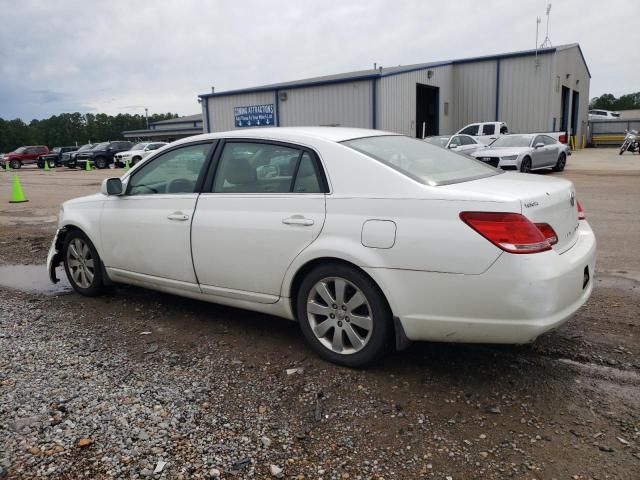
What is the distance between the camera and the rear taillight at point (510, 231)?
9.43 feet

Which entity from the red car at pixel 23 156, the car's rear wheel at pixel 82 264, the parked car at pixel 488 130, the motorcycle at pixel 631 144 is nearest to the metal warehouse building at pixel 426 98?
the parked car at pixel 488 130

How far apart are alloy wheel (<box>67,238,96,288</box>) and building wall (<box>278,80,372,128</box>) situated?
23.2 m

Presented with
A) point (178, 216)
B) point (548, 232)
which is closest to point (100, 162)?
point (178, 216)

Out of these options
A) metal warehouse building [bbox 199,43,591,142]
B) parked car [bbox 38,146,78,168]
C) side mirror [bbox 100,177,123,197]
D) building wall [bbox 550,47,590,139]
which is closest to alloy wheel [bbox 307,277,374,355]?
side mirror [bbox 100,177,123,197]

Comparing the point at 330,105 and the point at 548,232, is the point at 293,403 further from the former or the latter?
the point at 330,105

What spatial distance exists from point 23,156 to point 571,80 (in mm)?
39517

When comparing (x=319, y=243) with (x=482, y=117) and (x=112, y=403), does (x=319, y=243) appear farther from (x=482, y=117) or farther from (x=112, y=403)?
(x=482, y=117)

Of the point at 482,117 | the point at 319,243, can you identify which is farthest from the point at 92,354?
the point at 482,117

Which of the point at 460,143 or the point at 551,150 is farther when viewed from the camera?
the point at 460,143

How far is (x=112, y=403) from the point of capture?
3109mm

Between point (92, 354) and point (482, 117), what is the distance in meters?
32.3

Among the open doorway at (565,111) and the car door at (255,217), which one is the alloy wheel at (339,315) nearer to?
the car door at (255,217)

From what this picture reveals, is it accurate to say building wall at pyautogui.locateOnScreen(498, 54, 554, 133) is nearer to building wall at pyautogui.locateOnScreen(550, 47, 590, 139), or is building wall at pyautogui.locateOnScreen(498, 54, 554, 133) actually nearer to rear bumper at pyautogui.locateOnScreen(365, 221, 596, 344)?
building wall at pyautogui.locateOnScreen(550, 47, 590, 139)

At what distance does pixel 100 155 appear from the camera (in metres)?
34.4
